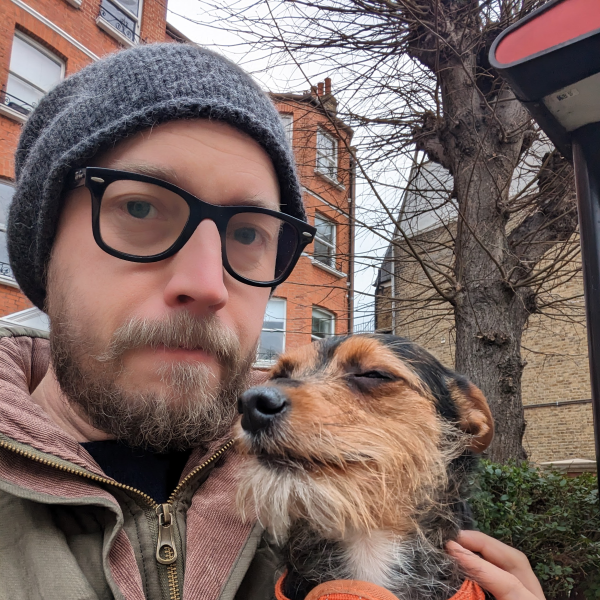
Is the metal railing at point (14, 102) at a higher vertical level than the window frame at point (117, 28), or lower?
lower


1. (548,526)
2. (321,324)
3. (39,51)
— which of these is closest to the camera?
(548,526)

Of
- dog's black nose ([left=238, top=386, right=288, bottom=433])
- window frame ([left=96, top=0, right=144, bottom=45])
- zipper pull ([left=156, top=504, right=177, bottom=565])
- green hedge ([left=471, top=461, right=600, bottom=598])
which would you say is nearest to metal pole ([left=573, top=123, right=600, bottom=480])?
dog's black nose ([left=238, top=386, right=288, bottom=433])

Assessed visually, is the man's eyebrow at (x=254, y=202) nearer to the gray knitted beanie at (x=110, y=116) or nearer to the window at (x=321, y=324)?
the gray knitted beanie at (x=110, y=116)

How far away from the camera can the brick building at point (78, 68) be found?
7531 millimetres

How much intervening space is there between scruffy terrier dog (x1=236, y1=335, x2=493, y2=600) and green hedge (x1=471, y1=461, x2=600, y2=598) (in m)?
1.84

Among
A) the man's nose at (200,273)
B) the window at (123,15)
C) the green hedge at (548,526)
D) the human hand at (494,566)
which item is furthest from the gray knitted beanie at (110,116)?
the window at (123,15)

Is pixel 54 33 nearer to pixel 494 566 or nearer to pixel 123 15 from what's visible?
pixel 123 15

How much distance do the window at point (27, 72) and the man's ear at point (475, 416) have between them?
13572 mm

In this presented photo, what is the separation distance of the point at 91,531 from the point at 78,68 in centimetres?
1066

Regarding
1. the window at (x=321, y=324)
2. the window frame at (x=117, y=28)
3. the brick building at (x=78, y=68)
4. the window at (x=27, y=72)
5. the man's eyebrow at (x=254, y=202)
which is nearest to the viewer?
the man's eyebrow at (x=254, y=202)

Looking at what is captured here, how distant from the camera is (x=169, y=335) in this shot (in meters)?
1.69

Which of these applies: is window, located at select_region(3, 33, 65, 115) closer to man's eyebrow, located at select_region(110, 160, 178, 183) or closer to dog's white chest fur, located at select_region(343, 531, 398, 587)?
man's eyebrow, located at select_region(110, 160, 178, 183)

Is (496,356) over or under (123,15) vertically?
under

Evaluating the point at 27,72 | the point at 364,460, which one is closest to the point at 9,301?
the point at 27,72
